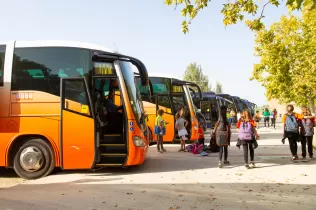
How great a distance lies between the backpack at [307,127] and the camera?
11.0 metres

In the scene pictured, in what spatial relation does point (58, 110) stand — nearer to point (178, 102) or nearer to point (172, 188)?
point (172, 188)

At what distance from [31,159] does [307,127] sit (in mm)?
8094

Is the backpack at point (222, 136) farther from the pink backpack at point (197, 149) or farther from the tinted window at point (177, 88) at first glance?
the tinted window at point (177, 88)

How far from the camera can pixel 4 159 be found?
8438 mm

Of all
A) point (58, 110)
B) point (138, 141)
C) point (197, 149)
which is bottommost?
point (197, 149)

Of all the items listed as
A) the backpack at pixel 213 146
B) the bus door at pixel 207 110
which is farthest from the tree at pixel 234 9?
the bus door at pixel 207 110

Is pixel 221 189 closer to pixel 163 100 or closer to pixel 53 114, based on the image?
pixel 53 114

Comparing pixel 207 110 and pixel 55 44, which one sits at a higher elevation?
pixel 55 44

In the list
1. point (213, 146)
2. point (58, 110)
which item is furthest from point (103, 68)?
point (213, 146)

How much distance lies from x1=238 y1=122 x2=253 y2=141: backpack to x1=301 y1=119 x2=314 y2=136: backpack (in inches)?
95.4

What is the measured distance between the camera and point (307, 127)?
36.1ft

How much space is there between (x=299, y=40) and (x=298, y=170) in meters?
26.1

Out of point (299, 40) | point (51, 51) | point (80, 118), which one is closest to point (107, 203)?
point (80, 118)

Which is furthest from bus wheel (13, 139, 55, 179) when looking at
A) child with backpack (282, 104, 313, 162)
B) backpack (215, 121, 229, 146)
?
child with backpack (282, 104, 313, 162)
